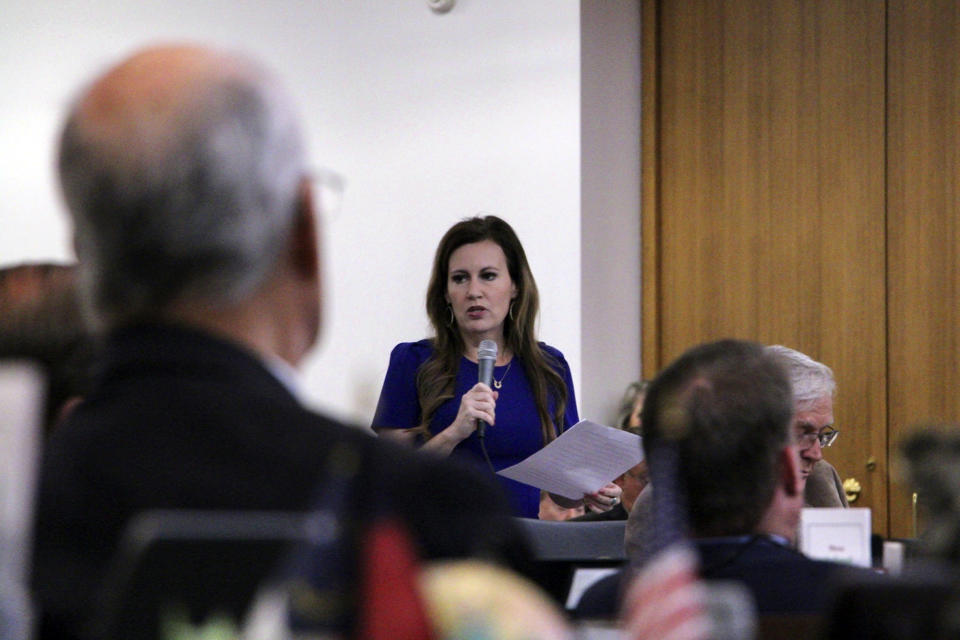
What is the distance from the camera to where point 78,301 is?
4.61 feet

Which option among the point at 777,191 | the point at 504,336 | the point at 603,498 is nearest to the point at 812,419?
the point at 603,498

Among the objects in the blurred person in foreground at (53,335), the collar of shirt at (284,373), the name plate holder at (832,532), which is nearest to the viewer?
the collar of shirt at (284,373)

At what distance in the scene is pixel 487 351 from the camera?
12.0 ft

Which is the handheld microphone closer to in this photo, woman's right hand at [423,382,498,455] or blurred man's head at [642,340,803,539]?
woman's right hand at [423,382,498,455]

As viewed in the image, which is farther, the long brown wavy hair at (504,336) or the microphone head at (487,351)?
the long brown wavy hair at (504,336)

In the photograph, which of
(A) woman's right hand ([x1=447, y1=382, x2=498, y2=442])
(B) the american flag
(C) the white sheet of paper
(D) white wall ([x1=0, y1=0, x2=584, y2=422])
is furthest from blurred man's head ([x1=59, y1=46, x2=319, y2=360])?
(D) white wall ([x1=0, y1=0, x2=584, y2=422])

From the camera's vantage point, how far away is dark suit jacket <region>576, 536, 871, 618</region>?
4.75 ft

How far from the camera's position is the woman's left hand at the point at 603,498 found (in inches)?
140

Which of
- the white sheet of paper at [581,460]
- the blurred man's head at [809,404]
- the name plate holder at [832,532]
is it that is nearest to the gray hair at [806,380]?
the blurred man's head at [809,404]

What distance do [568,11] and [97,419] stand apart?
14.9 ft

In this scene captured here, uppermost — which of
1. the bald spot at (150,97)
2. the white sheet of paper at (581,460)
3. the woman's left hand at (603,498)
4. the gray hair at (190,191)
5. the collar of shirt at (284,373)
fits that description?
the bald spot at (150,97)

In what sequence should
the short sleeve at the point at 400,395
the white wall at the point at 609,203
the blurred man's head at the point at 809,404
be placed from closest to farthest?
the blurred man's head at the point at 809,404, the short sleeve at the point at 400,395, the white wall at the point at 609,203

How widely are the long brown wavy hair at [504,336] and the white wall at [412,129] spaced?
3.80ft

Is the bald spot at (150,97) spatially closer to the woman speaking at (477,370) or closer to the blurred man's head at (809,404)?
the blurred man's head at (809,404)
